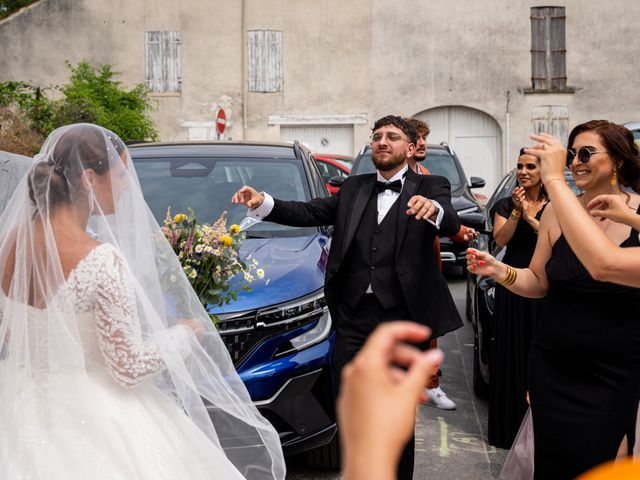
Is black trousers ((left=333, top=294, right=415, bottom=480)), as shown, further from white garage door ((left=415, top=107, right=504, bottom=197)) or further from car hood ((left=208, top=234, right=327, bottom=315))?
white garage door ((left=415, top=107, right=504, bottom=197))

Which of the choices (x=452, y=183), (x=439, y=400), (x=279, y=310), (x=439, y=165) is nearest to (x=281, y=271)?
(x=279, y=310)

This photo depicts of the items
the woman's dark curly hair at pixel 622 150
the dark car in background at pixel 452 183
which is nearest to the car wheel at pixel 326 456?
the woman's dark curly hair at pixel 622 150

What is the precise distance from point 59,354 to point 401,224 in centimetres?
196

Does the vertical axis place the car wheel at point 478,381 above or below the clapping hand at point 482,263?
below

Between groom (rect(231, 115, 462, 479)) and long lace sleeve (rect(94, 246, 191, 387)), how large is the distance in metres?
1.36

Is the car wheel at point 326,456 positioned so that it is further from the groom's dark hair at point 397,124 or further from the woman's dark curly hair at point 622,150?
the woman's dark curly hair at point 622,150

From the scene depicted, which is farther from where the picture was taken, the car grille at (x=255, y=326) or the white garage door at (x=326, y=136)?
the white garage door at (x=326, y=136)

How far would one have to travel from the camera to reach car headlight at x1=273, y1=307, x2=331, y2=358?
4129 millimetres

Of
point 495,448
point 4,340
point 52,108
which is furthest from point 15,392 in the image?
point 52,108

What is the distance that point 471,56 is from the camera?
79.0ft

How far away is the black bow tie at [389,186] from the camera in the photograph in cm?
425

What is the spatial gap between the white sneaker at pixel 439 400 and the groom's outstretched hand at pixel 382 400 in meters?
5.07

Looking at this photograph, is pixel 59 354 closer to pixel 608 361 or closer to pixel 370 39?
pixel 608 361

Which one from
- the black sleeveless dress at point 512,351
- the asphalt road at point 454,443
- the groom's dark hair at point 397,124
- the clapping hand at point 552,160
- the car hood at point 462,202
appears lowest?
the asphalt road at point 454,443
